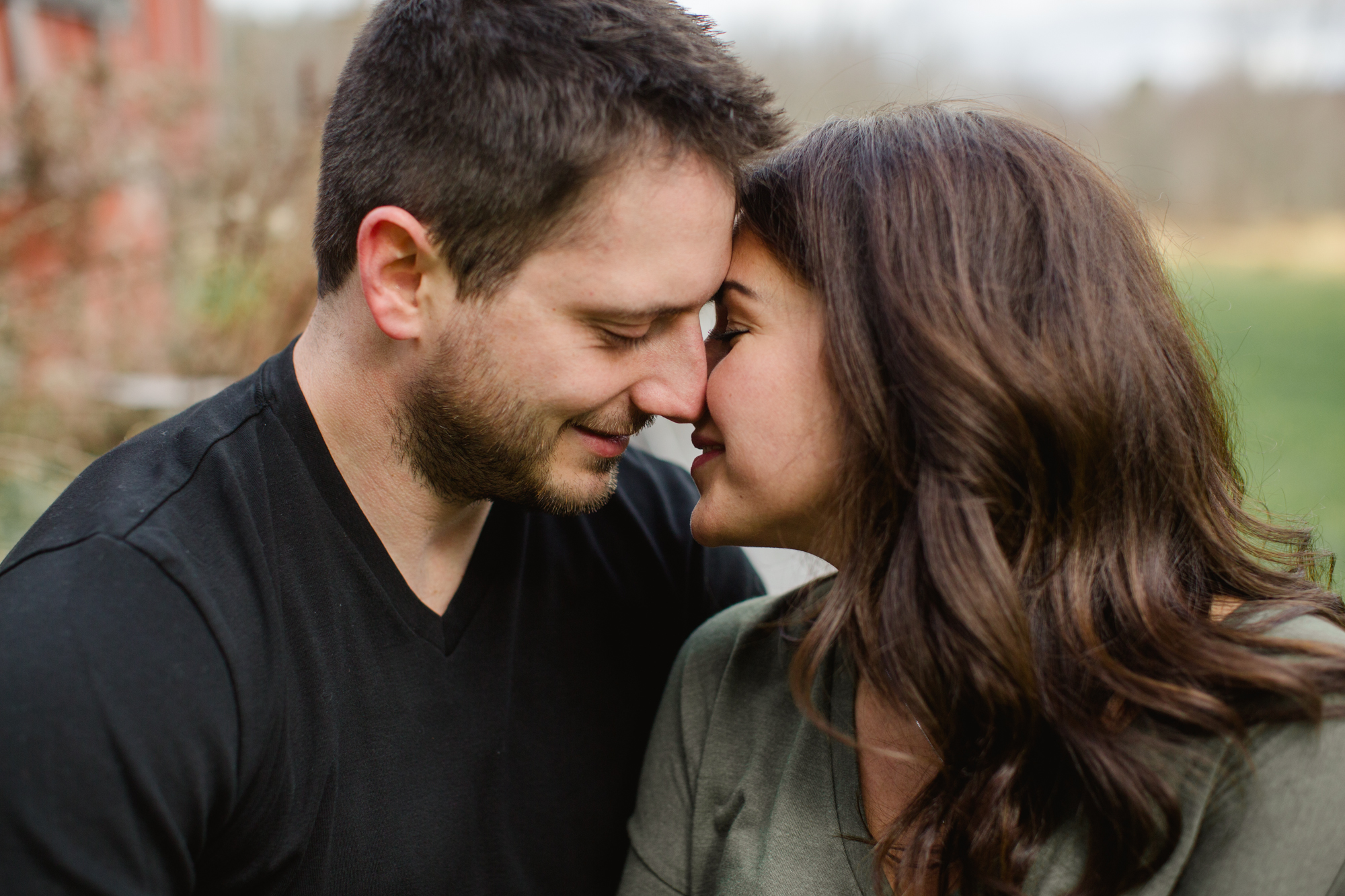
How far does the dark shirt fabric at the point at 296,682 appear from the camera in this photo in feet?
4.49

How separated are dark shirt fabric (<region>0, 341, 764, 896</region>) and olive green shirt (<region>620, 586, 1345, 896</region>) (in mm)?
165

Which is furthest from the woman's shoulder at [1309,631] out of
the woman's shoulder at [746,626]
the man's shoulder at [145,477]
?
the man's shoulder at [145,477]

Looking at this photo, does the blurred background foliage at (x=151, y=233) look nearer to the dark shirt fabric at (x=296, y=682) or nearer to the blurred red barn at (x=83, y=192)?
the blurred red barn at (x=83, y=192)

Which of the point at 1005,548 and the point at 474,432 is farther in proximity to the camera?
the point at 474,432

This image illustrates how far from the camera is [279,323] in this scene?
237 inches

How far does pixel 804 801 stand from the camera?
184 cm

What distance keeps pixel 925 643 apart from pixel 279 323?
17.4 feet

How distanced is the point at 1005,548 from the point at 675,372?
2.27 feet

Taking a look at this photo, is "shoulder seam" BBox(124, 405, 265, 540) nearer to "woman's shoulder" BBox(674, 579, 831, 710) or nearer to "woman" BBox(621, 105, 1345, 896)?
"woman" BBox(621, 105, 1345, 896)

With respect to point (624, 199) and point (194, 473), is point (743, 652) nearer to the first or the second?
point (624, 199)

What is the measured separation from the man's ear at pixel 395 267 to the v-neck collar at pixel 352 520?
0.74 feet

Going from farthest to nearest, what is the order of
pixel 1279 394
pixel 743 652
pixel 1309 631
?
pixel 1279 394
pixel 743 652
pixel 1309 631

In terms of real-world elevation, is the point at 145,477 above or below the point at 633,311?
below

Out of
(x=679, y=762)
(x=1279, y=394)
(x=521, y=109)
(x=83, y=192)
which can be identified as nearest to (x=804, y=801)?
(x=679, y=762)
